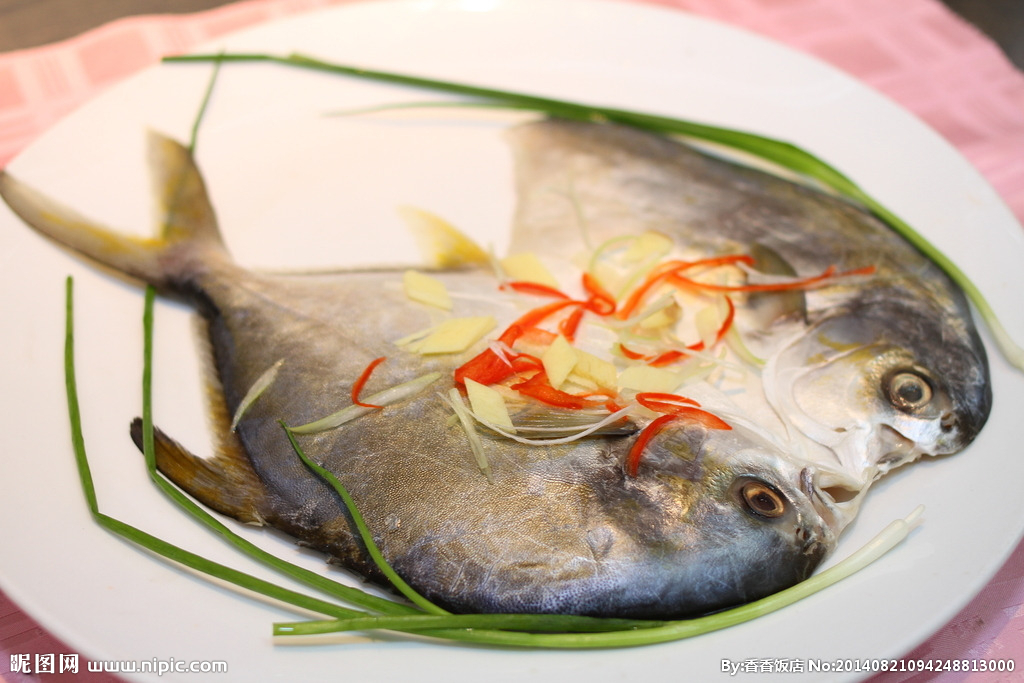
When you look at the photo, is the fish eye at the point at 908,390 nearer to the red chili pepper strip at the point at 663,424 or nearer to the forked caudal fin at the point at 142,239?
the red chili pepper strip at the point at 663,424

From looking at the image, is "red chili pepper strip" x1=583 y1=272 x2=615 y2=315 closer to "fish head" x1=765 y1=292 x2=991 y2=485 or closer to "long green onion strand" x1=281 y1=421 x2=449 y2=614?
"fish head" x1=765 y1=292 x2=991 y2=485

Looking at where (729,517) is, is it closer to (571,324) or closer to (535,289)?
(571,324)

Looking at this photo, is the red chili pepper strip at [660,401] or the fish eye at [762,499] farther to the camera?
the red chili pepper strip at [660,401]

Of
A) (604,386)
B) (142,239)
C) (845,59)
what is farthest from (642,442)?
(845,59)

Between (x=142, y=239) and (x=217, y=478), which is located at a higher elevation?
(x=142, y=239)

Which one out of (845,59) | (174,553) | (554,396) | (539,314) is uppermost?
(845,59)

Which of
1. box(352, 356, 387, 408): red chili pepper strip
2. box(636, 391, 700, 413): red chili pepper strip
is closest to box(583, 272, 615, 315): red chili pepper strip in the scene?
box(636, 391, 700, 413): red chili pepper strip

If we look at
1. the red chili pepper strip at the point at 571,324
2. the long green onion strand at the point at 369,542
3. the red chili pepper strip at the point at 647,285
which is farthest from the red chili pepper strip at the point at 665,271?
the long green onion strand at the point at 369,542
